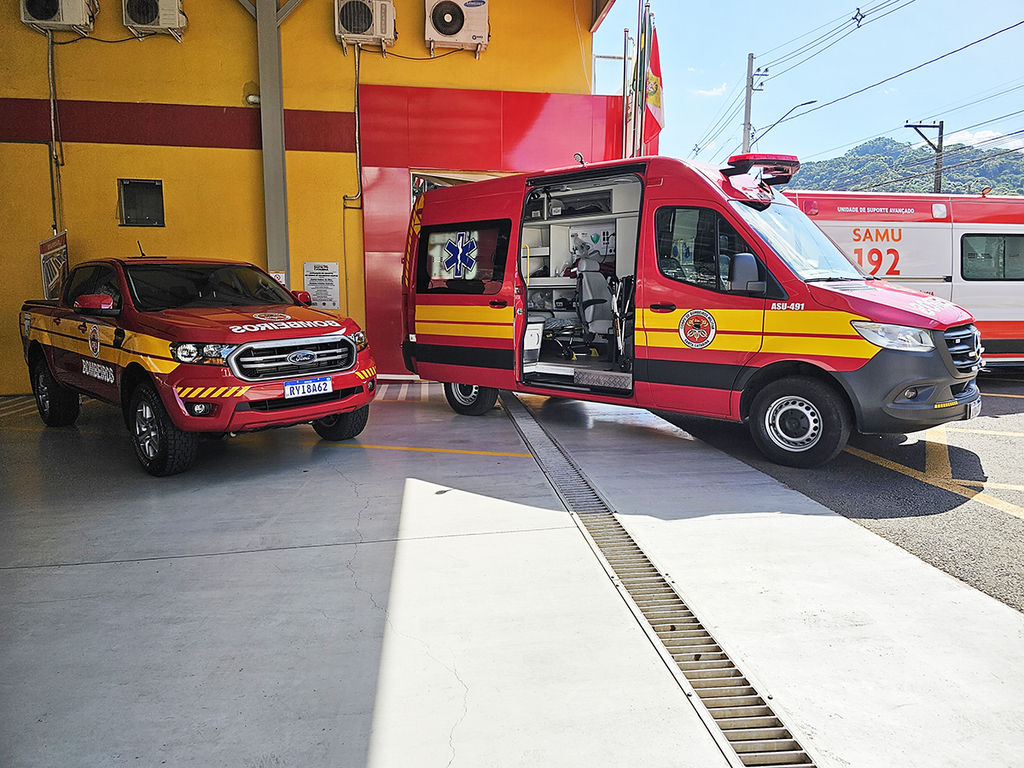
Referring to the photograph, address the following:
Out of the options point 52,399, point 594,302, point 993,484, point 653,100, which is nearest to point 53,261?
point 52,399

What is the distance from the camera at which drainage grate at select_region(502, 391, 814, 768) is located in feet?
7.89

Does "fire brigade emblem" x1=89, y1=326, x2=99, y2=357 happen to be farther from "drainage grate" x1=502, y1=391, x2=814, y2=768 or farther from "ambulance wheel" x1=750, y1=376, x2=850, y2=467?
"ambulance wheel" x1=750, y1=376, x2=850, y2=467

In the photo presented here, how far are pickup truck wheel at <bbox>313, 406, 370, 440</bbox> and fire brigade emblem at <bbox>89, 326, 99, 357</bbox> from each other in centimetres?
197

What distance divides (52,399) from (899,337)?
26.0ft

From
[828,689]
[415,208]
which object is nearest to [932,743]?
[828,689]

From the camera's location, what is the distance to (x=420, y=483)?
5.46m

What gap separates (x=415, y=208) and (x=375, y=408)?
7.80 feet

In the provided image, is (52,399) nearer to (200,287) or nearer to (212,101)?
(200,287)

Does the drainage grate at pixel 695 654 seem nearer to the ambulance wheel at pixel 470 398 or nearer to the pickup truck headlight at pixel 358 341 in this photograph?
the pickup truck headlight at pixel 358 341

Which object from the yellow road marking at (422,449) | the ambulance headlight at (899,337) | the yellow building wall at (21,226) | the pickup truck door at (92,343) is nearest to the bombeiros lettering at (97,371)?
the pickup truck door at (92,343)

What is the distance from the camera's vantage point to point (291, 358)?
18.8ft

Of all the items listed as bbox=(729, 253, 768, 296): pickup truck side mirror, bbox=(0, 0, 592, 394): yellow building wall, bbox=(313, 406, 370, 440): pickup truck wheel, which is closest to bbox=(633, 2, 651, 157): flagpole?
bbox=(0, 0, 592, 394): yellow building wall

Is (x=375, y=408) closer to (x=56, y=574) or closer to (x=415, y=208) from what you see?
(x=415, y=208)

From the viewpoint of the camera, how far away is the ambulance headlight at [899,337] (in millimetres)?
5199
